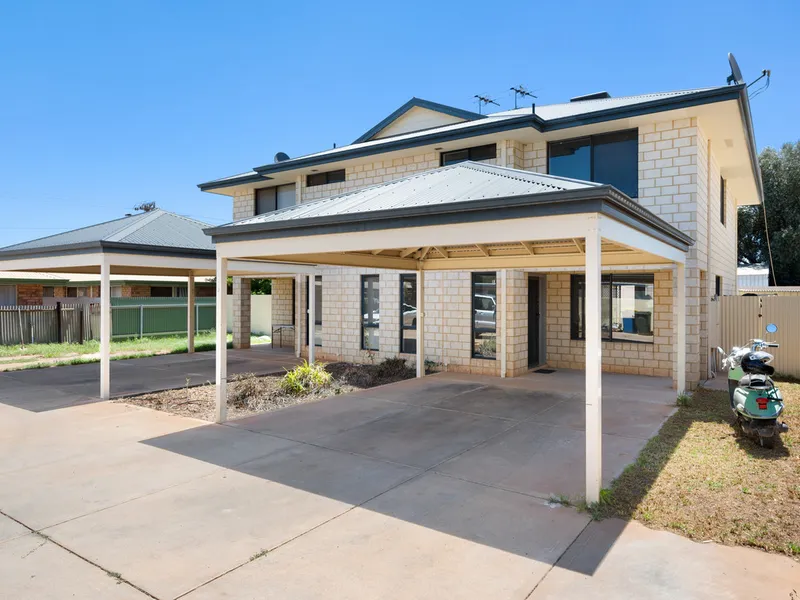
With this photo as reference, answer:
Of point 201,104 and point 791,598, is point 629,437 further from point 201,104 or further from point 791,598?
point 201,104

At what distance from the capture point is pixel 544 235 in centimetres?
524

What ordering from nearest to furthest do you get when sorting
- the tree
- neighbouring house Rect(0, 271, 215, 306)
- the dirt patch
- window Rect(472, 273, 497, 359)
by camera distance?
1. the dirt patch
2. window Rect(472, 273, 497, 359)
3. neighbouring house Rect(0, 271, 215, 306)
4. the tree

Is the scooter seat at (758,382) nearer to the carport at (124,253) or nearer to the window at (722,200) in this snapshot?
the carport at (124,253)

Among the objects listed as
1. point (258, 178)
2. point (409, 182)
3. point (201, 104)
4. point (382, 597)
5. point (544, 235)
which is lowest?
point (382, 597)

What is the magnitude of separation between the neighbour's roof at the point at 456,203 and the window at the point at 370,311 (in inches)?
242

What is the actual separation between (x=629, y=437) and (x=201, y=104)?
3199 cm

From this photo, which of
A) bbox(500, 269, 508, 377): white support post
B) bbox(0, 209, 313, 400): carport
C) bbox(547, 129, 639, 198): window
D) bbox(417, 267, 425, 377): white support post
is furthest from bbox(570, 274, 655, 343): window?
bbox(0, 209, 313, 400): carport

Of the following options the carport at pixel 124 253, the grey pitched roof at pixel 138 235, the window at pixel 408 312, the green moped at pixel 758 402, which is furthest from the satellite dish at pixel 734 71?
the grey pitched roof at pixel 138 235

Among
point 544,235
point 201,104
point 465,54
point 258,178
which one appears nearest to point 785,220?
point 465,54

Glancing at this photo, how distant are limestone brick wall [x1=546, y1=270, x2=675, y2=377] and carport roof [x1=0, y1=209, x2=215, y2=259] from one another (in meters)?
8.27

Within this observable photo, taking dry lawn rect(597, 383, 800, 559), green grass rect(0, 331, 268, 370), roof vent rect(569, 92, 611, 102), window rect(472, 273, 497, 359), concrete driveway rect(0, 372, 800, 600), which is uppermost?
roof vent rect(569, 92, 611, 102)

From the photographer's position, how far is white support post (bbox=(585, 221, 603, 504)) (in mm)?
4844

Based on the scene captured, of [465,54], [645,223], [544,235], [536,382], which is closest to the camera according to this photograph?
[544,235]

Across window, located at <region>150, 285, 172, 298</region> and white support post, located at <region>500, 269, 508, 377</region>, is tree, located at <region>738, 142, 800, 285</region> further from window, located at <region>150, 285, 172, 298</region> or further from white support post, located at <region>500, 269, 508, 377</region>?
window, located at <region>150, 285, 172, 298</region>
